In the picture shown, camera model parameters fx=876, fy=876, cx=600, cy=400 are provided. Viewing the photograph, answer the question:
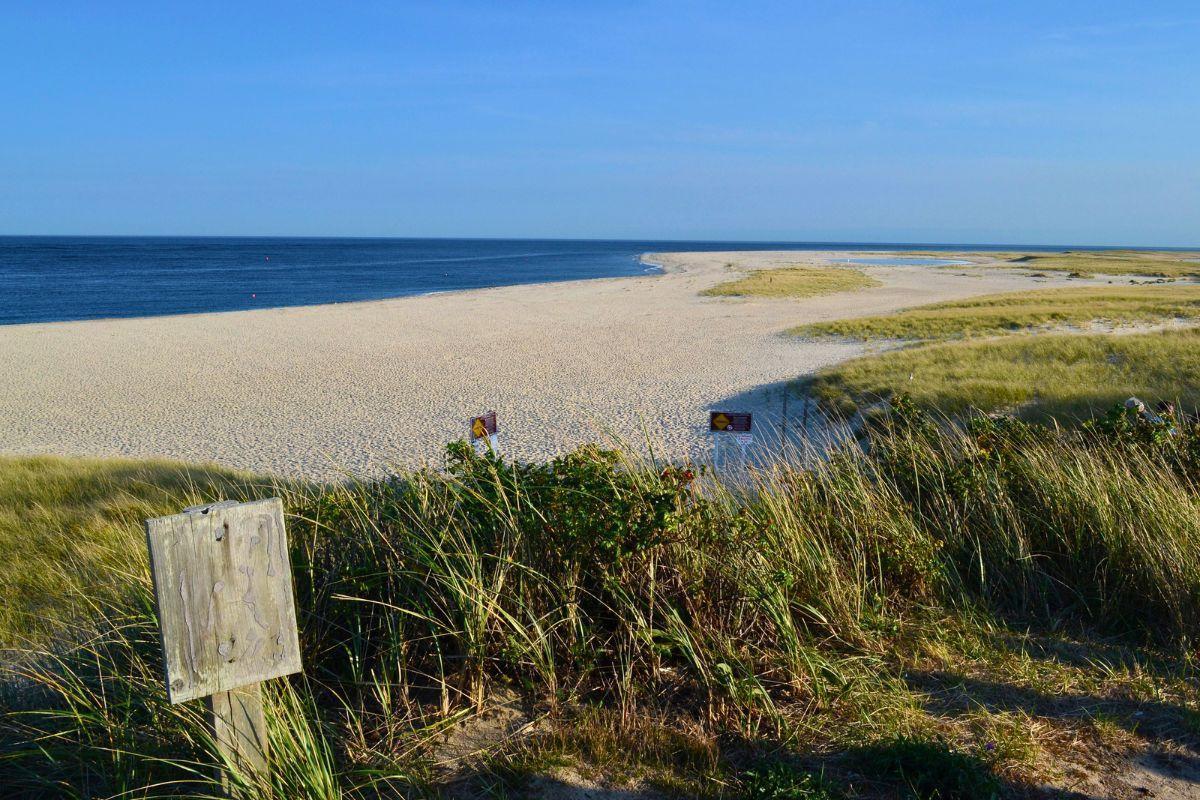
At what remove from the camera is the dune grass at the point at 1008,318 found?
24.1 m

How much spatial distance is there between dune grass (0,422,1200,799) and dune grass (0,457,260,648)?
0.88 meters

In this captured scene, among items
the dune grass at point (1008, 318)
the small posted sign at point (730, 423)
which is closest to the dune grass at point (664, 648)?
the small posted sign at point (730, 423)

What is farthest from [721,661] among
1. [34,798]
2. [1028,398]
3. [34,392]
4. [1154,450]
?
[34,392]

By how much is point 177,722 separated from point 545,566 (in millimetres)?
1411

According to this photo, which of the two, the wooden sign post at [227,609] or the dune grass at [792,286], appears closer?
the wooden sign post at [227,609]

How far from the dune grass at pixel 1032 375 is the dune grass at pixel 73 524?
28.4 feet

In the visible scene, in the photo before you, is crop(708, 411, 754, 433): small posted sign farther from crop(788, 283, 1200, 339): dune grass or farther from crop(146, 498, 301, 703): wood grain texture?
crop(788, 283, 1200, 339): dune grass

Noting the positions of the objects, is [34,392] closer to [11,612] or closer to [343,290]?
[11,612]

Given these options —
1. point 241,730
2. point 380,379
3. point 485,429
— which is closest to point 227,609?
point 241,730

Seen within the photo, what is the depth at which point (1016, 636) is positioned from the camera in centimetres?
402

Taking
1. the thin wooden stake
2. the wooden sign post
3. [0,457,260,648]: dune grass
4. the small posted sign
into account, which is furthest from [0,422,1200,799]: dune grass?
[0,457,260,648]: dune grass

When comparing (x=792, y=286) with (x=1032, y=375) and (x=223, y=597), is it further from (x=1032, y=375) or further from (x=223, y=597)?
(x=223, y=597)

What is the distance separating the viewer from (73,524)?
23.3 ft

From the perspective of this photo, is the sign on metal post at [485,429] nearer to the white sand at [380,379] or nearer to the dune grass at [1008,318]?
the white sand at [380,379]
